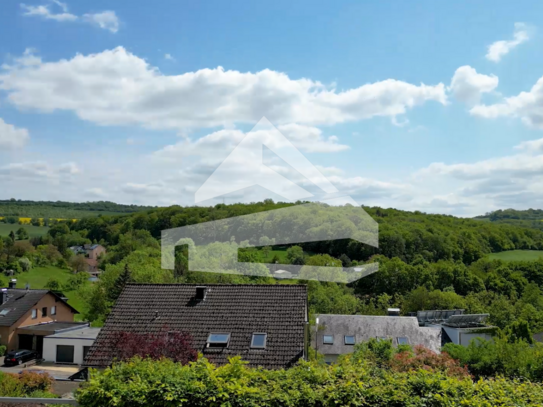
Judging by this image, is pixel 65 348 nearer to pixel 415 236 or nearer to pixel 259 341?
pixel 259 341

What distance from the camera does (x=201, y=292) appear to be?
1371 centimetres

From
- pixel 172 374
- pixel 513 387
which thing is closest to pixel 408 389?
pixel 513 387

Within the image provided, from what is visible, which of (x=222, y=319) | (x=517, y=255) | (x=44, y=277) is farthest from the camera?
(x=517, y=255)

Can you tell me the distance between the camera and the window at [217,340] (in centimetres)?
1195

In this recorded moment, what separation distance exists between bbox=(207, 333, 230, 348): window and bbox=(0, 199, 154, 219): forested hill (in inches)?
3434

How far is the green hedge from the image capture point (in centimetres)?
510

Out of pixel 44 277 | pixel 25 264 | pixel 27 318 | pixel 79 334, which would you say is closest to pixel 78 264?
pixel 25 264

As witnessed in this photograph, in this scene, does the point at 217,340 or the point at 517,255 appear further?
the point at 517,255

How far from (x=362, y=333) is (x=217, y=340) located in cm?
1084

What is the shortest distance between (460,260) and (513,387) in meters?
52.7

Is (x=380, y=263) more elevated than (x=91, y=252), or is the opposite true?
(x=91, y=252)

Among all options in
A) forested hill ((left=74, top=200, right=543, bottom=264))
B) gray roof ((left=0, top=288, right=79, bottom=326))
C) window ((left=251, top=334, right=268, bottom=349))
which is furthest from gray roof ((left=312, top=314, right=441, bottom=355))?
gray roof ((left=0, top=288, right=79, bottom=326))

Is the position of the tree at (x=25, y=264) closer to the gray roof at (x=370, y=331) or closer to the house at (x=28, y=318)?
the house at (x=28, y=318)

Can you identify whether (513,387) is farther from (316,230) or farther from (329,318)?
(316,230)
